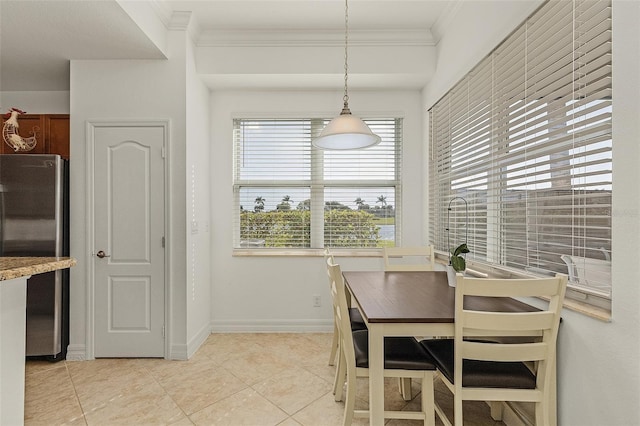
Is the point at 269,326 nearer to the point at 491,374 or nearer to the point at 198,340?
the point at 198,340

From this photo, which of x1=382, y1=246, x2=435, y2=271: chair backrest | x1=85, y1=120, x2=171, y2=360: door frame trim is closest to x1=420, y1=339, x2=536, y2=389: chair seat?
x1=382, y1=246, x2=435, y2=271: chair backrest

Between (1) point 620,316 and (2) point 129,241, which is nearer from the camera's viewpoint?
(1) point 620,316

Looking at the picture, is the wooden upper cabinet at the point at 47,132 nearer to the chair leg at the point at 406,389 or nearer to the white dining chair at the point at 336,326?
the white dining chair at the point at 336,326

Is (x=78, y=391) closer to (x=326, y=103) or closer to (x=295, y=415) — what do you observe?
(x=295, y=415)

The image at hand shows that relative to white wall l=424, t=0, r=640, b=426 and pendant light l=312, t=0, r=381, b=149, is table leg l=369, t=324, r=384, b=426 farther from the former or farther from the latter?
pendant light l=312, t=0, r=381, b=149

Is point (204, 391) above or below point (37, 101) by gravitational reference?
below

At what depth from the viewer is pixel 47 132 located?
3.18 m

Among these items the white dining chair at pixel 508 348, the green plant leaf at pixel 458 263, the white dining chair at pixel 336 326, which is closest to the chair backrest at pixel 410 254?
the white dining chair at pixel 336 326

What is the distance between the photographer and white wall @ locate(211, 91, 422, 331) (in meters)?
3.64

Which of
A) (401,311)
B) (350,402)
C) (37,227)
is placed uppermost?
(37,227)

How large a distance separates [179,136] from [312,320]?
89.2 inches

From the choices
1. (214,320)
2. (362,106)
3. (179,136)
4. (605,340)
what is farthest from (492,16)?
(214,320)

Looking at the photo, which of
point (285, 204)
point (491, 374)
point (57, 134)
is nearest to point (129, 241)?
point (57, 134)

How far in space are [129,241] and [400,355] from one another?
97.5 inches
